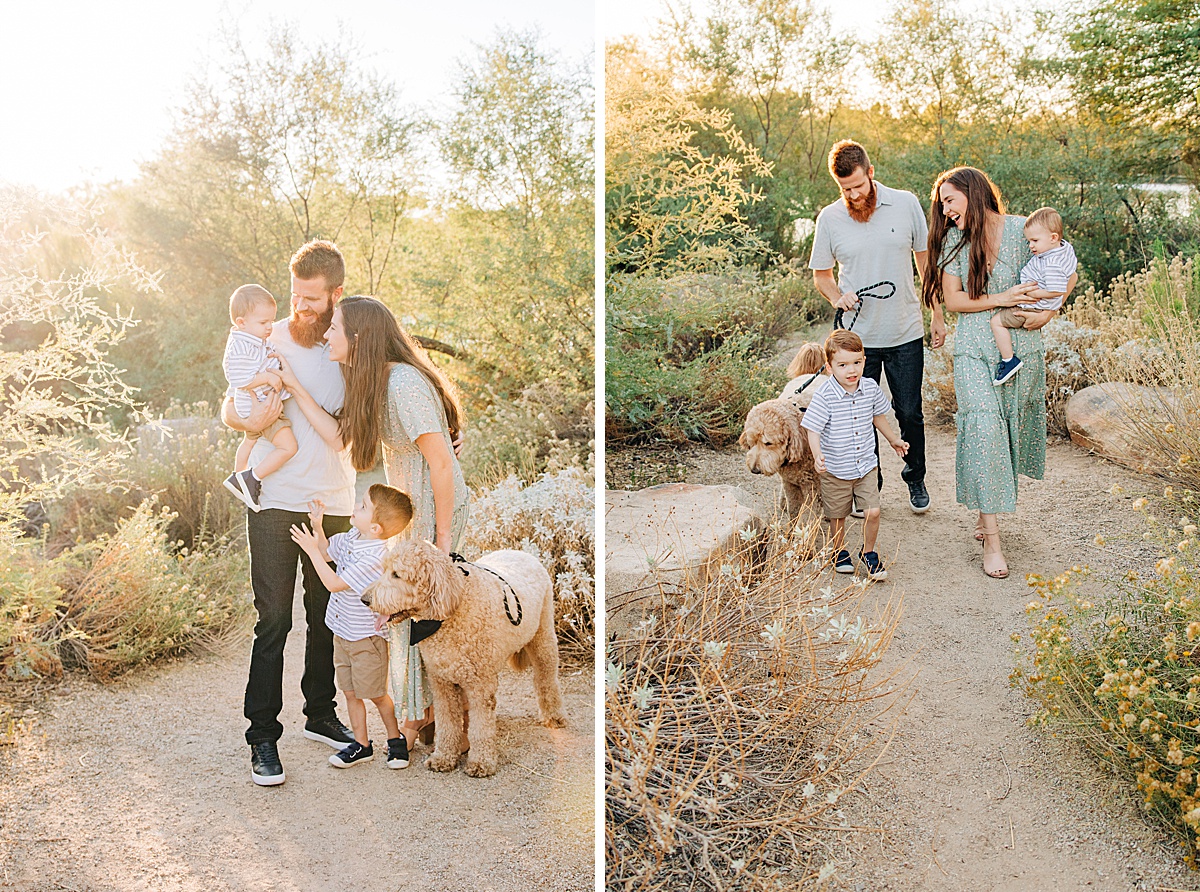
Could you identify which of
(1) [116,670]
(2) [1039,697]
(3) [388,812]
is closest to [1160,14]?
(2) [1039,697]

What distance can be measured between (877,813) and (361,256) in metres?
4.95

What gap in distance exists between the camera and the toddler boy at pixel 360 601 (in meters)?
2.97

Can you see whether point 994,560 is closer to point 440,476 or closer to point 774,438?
point 774,438

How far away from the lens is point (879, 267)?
4.12 m

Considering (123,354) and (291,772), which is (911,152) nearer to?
(123,354)

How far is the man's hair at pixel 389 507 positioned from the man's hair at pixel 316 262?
66 centimetres

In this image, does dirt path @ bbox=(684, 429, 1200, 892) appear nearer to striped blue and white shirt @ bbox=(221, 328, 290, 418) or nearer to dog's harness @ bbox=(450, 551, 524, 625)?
dog's harness @ bbox=(450, 551, 524, 625)

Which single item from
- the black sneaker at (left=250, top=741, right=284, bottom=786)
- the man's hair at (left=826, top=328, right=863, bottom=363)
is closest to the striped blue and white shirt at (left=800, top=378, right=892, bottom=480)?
the man's hair at (left=826, top=328, right=863, bottom=363)

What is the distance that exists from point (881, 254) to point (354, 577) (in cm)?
254

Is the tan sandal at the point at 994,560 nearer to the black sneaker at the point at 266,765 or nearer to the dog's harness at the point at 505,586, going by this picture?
the dog's harness at the point at 505,586

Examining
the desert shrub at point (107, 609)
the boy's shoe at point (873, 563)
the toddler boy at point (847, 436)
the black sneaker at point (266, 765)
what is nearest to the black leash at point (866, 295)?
the toddler boy at point (847, 436)

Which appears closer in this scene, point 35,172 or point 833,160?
point 833,160

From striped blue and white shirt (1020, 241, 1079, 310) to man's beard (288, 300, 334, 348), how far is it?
8.45 feet

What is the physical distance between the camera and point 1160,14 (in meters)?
6.23
